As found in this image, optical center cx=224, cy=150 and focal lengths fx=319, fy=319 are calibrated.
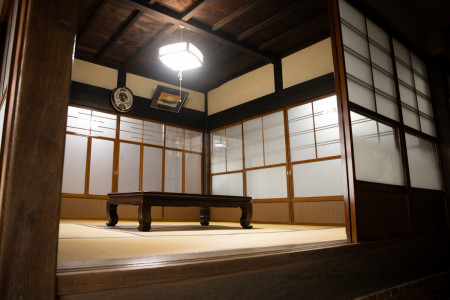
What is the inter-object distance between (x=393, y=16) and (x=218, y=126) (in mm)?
4384

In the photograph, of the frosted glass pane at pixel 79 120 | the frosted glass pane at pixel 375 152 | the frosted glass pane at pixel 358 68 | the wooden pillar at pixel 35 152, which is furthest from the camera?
the frosted glass pane at pixel 79 120

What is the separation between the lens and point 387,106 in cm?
289

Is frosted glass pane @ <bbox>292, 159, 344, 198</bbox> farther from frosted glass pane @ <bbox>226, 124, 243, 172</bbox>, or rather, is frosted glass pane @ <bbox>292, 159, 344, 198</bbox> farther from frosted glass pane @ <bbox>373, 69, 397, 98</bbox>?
frosted glass pane @ <bbox>373, 69, 397, 98</bbox>

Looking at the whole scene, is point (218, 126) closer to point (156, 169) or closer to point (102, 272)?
point (156, 169)

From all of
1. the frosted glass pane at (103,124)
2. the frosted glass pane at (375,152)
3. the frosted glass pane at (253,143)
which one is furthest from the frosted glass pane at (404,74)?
the frosted glass pane at (103,124)

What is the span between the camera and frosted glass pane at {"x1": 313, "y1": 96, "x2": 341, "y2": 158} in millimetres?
5074

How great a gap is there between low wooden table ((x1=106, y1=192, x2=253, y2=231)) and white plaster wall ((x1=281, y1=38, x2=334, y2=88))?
258cm

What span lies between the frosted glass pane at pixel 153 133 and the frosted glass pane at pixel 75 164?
1223 millimetres

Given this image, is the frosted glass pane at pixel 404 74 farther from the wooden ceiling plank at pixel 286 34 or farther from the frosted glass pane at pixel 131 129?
the frosted glass pane at pixel 131 129

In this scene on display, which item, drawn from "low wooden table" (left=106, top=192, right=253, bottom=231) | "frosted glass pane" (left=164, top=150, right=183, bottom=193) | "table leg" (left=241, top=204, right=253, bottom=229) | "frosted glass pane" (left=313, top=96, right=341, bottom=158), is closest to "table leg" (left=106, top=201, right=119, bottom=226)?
"low wooden table" (left=106, top=192, right=253, bottom=231)

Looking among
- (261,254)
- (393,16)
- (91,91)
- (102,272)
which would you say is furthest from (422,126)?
(91,91)

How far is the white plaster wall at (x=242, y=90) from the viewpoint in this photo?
6.22 meters

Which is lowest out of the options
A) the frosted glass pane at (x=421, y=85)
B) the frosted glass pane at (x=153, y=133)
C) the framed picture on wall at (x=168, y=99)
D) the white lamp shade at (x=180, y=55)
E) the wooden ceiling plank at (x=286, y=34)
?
the frosted glass pane at (x=421, y=85)

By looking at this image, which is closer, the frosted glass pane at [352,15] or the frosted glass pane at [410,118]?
the frosted glass pane at [352,15]
